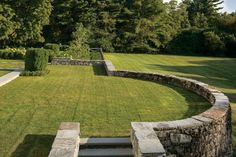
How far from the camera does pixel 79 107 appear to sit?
9797 millimetres

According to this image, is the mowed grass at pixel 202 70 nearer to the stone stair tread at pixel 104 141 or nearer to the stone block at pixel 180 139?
the stone block at pixel 180 139

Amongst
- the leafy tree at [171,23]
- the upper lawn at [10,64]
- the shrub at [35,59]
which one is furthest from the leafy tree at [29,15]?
the shrub at [35,59]

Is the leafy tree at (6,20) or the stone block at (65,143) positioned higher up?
the leafy tree at (6,20)

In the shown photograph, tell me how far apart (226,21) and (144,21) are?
11.2 m

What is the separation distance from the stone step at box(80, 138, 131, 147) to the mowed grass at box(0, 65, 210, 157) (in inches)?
16.5

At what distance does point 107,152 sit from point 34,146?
1329 mm

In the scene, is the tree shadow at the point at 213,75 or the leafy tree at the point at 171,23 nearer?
the tree shadow at the point at 213,75

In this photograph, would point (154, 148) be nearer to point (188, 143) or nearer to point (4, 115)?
point (188, 143)

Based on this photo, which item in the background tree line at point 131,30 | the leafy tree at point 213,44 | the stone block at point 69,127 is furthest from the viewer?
the leafy tree at point 213,44

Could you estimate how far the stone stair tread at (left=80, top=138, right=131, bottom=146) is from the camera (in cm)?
674

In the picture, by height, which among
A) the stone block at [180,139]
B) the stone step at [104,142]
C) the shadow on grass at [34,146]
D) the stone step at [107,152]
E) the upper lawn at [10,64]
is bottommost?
the upper lawn at [10,64]

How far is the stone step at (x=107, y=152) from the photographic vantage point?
254 inches

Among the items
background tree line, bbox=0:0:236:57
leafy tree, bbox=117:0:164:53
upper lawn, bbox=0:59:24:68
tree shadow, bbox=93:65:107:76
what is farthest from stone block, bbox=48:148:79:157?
leafy tree, bbox=117:0:164:53

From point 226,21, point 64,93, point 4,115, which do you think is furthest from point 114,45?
point 4,115
